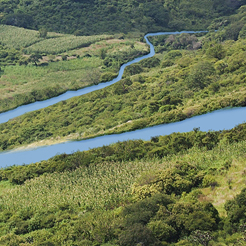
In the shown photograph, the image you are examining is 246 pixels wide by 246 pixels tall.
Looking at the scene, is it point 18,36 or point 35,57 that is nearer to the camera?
point 35,57

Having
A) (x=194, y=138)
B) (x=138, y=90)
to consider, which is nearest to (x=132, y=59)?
(x=138, y=90)

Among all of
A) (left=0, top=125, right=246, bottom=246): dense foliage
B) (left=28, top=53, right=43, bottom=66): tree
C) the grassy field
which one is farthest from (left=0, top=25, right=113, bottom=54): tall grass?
(left=0, top=125, right=246, bottom=246): dense foliage

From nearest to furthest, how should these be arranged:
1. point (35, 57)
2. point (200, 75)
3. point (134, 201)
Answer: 1. point (134, 201)
2. point (35, 57)
3. point (200, 75)

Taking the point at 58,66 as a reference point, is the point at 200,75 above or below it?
below

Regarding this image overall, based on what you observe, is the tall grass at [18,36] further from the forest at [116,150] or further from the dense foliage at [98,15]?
the dense foliage at [98,15]

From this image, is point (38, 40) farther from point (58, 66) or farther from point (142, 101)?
point (142, 101)

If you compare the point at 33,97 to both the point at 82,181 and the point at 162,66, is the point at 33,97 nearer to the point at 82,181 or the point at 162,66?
the point at 82,181

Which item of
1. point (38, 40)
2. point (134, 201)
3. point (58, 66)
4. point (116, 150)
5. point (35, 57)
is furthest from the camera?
point (38, 40)

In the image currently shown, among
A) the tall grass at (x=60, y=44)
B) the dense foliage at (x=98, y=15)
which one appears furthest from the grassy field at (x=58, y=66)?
the dense foliage at (x=98, y=15)

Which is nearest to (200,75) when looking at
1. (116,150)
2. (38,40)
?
(38,40)
